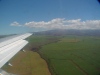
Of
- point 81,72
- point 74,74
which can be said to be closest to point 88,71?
point 81,72

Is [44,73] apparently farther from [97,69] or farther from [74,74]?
[97,69]

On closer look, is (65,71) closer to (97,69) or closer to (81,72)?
(81,72)

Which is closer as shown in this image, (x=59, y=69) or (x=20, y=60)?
(x=59, y=69)

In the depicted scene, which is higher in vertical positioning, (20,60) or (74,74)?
(20,60)

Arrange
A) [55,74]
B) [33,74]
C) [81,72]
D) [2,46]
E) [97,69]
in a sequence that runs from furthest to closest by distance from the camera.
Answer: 1. [97,69]
2. [81,72]
3. [55,74]
4. [33,74]
5. [2,46]

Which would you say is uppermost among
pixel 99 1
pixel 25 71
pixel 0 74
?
pixel 99 1

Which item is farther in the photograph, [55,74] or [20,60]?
[20,60]

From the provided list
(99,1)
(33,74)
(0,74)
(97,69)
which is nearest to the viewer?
(0,74)

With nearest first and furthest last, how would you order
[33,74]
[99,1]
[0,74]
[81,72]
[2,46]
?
[0,74] → [99,1] → [2,46] → [33,74] → [81,72]

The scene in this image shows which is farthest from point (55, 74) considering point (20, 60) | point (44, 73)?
point (20, 60)
